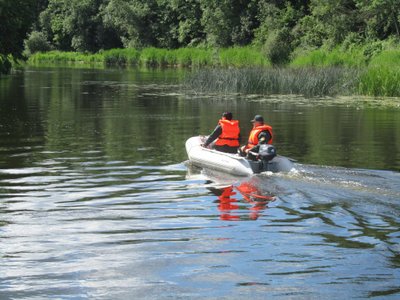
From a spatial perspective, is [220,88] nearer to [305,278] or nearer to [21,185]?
[21,185]

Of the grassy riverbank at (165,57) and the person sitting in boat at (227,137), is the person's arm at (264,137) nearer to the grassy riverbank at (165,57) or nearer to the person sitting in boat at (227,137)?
the person sitting in boat at (227,137)

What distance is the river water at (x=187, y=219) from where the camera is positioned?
834 centimetres

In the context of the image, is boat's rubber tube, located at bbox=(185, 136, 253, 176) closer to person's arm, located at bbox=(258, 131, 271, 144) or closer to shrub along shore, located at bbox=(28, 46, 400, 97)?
person's arm, located at bbox=(258, 131, 271, 144)

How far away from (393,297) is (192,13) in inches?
2638

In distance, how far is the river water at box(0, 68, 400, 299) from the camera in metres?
8.34

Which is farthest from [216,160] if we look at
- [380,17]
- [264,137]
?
[380,17]

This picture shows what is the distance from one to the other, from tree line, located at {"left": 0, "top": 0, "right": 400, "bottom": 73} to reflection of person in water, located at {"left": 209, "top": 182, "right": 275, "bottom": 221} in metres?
30.2

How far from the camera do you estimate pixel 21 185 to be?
47.2ft

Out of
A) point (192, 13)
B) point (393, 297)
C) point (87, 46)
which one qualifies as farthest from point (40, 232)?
point (87, 46)

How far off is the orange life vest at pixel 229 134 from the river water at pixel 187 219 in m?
0.89

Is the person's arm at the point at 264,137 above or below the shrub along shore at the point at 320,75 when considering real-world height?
below

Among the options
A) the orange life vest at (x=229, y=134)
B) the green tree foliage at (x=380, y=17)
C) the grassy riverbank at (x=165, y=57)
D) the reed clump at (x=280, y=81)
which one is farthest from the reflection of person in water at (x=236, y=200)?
the grassy riverbank at (x=165, y=57)

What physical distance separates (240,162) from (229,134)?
154 centimetres

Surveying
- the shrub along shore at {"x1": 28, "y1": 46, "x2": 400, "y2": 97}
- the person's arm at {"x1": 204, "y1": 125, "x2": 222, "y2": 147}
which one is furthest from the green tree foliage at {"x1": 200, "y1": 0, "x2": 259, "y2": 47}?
the person's arm at {"x1": 204, "y1": 125, "x2": 222, "y2": 147}
